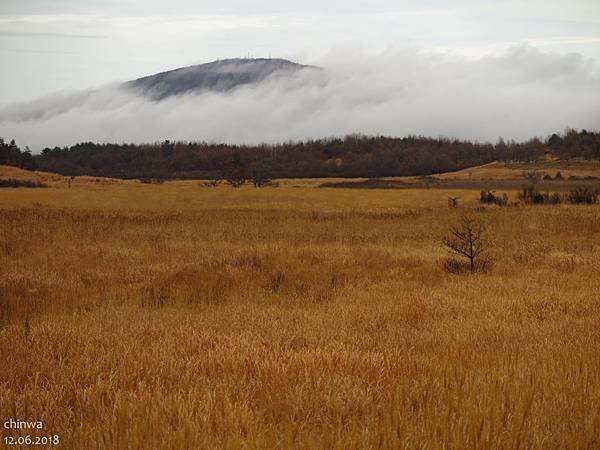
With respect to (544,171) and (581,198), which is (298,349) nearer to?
(581,198)

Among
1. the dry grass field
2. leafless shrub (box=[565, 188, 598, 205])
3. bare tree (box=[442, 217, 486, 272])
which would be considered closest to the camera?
the dry grass field

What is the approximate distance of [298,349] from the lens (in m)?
6.57

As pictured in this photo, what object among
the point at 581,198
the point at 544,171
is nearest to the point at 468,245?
the point at 581,198

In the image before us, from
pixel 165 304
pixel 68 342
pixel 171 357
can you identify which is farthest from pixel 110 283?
pixel 171 357

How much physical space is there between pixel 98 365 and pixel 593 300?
8.66m

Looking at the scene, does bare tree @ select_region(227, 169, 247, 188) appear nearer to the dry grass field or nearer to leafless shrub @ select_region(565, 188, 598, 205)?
leafless shrub @ select_region(565, 188, 598, 205)

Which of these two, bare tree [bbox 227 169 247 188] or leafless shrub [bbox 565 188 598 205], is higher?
bare tree [bbox 227 169 247 188]

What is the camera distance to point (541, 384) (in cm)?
498

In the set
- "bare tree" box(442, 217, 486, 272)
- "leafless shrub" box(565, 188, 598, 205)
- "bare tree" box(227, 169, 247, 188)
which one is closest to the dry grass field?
"bare tree" box(442, 217, 486, 272)

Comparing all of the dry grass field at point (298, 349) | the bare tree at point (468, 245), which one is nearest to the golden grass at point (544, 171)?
the bare tree at point (468, 245)

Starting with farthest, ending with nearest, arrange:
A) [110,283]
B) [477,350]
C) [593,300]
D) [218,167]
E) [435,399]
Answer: [218,167] < [110,283] < [593,300] < [477,350] < [435,399]

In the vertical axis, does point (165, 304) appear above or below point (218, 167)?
below

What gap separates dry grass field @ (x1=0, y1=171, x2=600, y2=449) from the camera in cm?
406

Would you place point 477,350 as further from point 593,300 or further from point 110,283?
point 110,283
